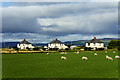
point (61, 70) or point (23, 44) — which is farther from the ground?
point (23, 44)

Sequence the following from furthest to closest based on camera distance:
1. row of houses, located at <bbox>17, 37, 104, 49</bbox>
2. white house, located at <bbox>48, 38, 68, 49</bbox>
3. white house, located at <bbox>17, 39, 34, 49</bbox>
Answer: white house, located at <bbox>17, 39, 34, 49</bbox>, white house, located at <bbox>48, 38, 68, 49</bbox>, row of houses, located at <bbox>17, 37, 104, 49</bbox>

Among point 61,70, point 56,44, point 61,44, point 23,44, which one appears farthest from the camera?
point 23,44

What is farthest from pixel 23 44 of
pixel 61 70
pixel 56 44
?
pixel 61 70

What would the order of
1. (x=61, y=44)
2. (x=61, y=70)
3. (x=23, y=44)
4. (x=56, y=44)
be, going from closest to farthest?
(x=61, y=70), (x=56, y=44), (x=61, y=44), (x=23, y=44)

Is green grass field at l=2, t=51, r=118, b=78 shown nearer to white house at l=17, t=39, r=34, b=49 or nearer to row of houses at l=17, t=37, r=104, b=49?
row of houses at l=17, t=37, r=104, b=49

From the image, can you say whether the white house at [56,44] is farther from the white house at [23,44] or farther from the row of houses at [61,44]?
the white house at [23,44]

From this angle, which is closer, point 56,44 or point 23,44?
point 56,44

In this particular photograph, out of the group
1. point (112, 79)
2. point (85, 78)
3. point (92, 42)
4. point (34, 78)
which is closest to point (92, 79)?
point (85, 78)

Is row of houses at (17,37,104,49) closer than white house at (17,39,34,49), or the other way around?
row of houses at (17,37,104,49)

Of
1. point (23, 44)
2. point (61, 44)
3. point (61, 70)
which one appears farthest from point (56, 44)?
point (61, 70)

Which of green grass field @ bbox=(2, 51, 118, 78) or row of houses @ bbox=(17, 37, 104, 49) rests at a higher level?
row of houses @ bbox=(17, 37, 104, 49)

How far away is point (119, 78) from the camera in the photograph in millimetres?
15617

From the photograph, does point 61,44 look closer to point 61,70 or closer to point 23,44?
point 23,44

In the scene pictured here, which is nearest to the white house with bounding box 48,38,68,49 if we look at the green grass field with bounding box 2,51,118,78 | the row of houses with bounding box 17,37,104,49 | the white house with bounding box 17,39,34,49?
the row of houses with bounding box 17,37,104,49
